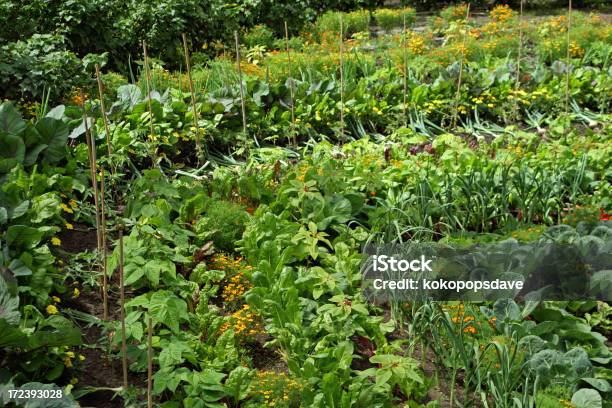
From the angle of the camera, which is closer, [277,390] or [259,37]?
[277,390]

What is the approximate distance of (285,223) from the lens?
534 cm

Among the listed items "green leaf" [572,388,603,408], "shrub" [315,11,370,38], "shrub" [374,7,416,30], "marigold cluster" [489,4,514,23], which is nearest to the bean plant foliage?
"green leaf" [572,388,603,408]

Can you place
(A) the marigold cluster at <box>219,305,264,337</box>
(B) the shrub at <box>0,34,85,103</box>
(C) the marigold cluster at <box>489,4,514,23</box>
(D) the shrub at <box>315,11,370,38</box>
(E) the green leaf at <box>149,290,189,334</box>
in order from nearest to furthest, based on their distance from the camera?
(E) the green leaf at <box>149,290,189,334</box>, (A) the marigold cluster at <box>219,305,264,337</box>, (B) the shrub at <box>0,34,85,103</box>, (C) the marigold cluster at <box>489,4,514,23</box>, (D) the shrub at <box>315,11,370,38</box>

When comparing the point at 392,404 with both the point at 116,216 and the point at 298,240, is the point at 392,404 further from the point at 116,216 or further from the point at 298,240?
the point at 116,216

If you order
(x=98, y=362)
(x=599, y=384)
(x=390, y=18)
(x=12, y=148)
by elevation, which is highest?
(x=12, y=148)

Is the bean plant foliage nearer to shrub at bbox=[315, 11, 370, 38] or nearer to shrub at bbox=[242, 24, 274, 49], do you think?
shrub at bbox=[242, 24, 274, 49]

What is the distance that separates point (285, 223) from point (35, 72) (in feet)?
10.3

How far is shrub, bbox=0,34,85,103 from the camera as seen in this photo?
282 inches

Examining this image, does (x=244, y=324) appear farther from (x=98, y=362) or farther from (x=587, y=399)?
(x=587, y=399)

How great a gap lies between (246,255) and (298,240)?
0.33 metres

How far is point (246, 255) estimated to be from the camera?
5.12 meters

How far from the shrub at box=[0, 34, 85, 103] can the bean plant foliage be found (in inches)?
0.8

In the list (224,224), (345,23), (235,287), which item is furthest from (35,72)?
(345,23)

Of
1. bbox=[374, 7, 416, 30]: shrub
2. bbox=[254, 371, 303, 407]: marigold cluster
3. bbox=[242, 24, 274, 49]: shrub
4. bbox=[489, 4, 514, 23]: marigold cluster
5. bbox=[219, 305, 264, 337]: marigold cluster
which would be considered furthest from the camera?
bbox=[374, 7, 416, 30]: shrub
